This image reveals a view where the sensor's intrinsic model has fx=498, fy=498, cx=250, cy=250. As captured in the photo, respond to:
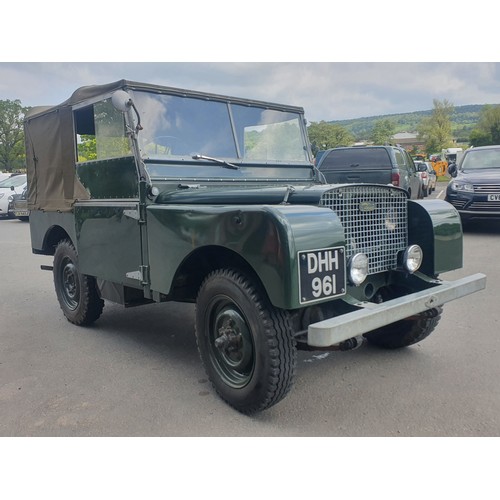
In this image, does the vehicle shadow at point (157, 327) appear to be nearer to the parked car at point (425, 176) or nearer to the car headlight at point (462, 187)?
the car headlight at point (462, 187)

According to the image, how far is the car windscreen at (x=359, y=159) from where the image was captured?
451 inches

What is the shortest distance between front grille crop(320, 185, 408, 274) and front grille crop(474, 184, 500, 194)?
299 inches

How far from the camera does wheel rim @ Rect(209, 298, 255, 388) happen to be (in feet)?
10.4

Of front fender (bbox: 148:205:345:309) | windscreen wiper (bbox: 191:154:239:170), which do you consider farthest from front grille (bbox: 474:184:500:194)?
front fender (bbox: 148:205:345:309)

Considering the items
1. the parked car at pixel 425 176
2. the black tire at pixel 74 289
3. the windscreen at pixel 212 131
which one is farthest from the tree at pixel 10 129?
the windscreen at pixel 212 131

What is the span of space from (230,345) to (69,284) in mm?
2785

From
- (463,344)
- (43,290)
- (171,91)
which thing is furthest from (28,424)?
(43,290)

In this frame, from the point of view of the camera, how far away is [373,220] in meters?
3.52

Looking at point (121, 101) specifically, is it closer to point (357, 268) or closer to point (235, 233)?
point (235, 233)

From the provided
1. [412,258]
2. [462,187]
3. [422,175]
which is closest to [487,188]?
[462,187]

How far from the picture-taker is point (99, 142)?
14.5ft

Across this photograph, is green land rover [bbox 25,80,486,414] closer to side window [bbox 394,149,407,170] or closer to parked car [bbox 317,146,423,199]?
parked car [bbox 317,146,423,199]

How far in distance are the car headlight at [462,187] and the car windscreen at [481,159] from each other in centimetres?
85

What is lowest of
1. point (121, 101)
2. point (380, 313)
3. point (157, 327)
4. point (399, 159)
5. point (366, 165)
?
point (157, 327)
